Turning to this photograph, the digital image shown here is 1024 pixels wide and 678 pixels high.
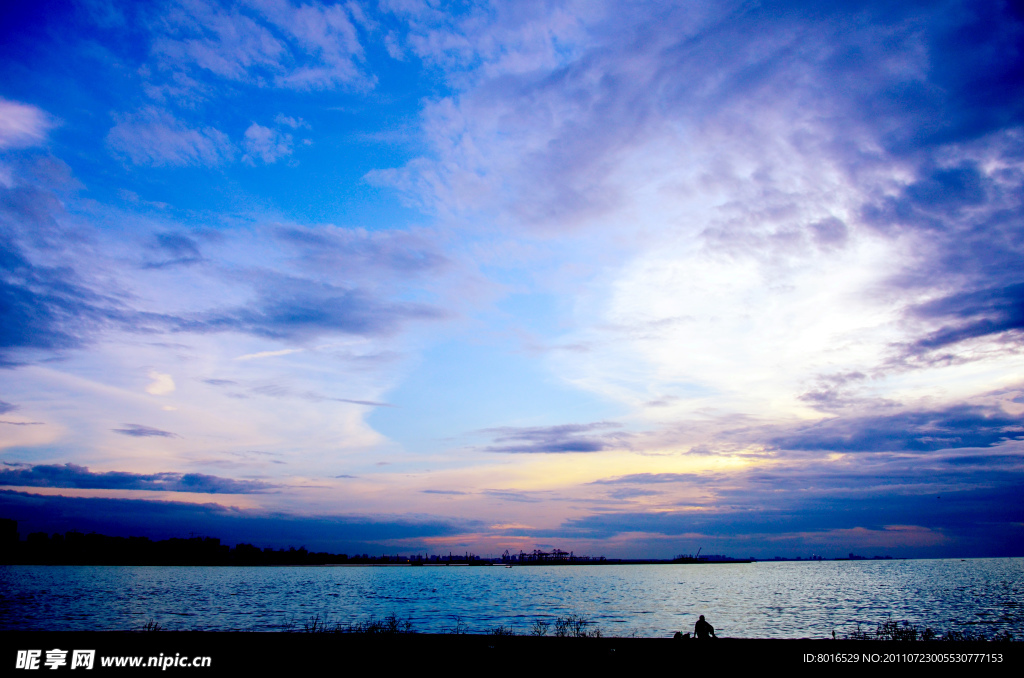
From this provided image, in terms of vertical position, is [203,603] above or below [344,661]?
below

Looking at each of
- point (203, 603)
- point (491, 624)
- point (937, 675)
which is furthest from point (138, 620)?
point (937, 675)

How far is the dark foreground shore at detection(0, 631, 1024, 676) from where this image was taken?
19391mm

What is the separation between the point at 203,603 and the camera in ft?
256

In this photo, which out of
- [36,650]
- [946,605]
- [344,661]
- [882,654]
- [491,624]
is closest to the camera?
[36,650]

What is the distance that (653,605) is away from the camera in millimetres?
77750

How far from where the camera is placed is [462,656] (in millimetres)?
21828

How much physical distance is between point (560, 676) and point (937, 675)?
13.8 metres

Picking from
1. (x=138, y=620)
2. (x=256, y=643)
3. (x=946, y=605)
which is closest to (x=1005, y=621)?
(x=946, y=605)

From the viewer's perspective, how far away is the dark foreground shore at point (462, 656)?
1939cm

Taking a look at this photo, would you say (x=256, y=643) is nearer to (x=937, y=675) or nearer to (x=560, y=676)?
(x=560, y=676)

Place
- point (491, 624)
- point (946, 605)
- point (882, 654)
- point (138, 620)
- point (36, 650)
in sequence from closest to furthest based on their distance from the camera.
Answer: point (36, 650), point (882, 654), point (491, 624), point (138, 620), point (946, 605)

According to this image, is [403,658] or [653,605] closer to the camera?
[403,658]

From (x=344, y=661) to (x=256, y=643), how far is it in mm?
4870

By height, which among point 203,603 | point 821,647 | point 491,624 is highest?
point 821,647
